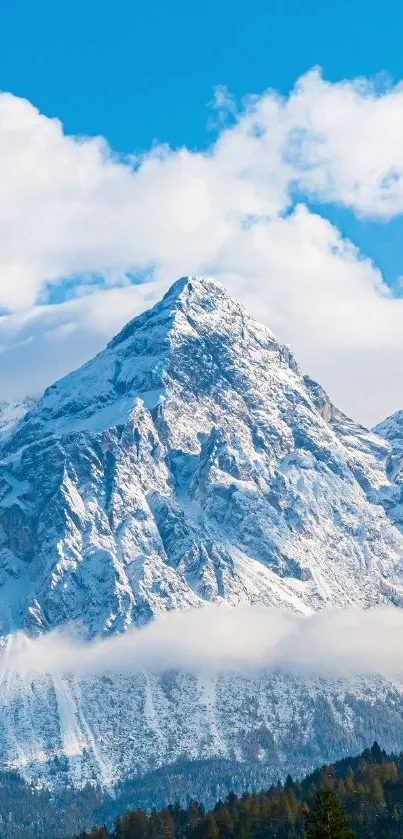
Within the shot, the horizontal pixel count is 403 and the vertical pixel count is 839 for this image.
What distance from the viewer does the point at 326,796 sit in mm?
144375

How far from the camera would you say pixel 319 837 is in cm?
13912

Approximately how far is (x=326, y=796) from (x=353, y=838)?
23.2 ft

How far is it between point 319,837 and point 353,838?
3.29m

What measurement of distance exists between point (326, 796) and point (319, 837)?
5.93 metres

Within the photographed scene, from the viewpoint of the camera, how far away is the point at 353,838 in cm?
13800
